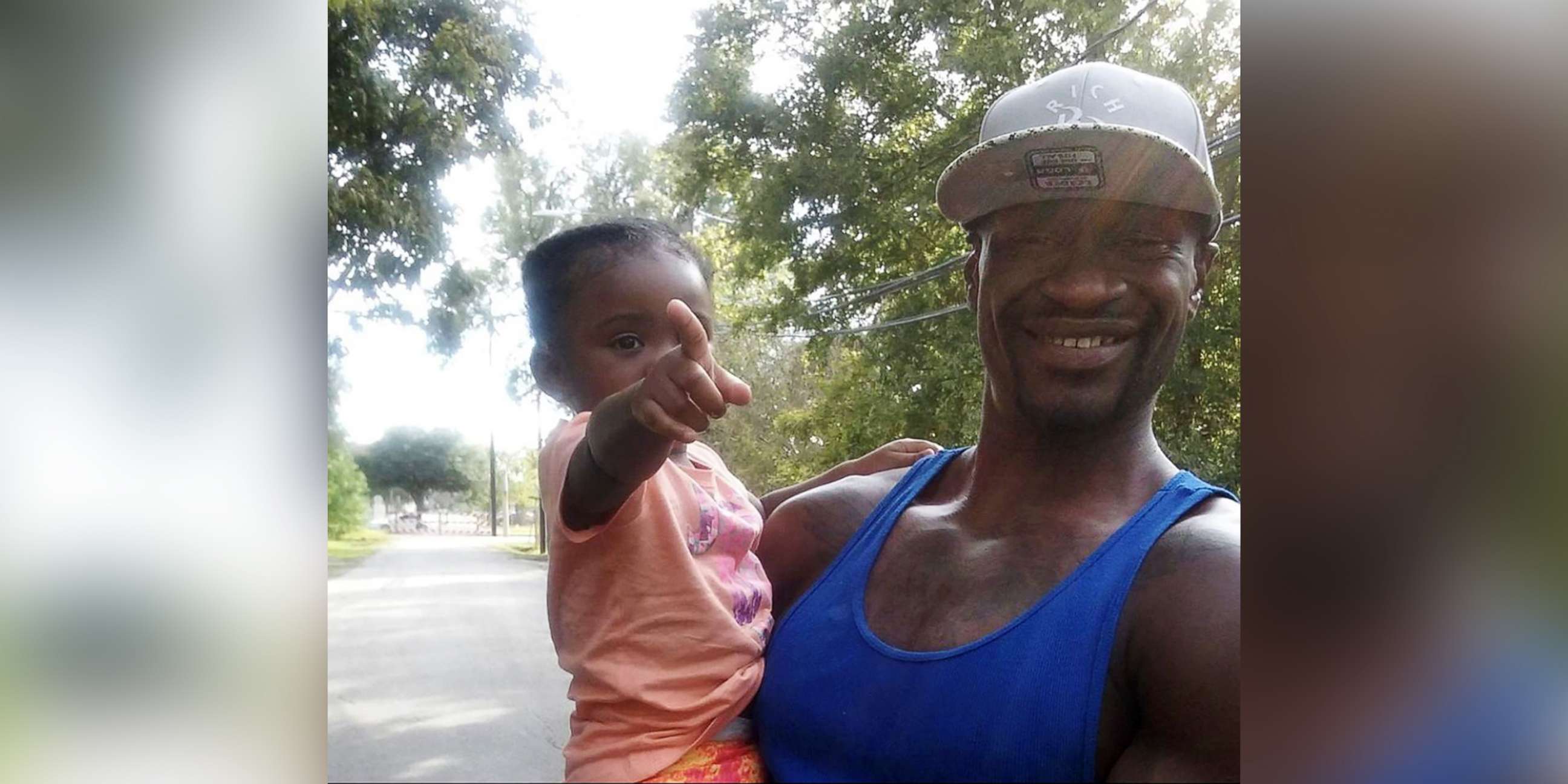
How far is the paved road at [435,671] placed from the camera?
7.87ft

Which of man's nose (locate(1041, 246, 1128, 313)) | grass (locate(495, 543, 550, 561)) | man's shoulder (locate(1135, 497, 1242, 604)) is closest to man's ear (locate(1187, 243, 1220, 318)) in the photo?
man's nose (locate(1041, 246, 1128, 313))

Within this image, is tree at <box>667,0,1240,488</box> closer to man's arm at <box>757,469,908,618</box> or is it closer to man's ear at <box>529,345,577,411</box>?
man's arm at <box>757,469,908,618</box>

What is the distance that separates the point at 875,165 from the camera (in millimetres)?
2219

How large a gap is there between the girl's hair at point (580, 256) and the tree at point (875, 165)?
11 cm

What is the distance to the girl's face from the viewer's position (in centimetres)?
217

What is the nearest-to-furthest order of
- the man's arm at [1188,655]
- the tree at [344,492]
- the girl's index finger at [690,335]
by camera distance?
the man's arm at [1188,655], the girl's index finger at [690,335], the tree at [344,492]

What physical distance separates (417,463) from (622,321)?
63cm

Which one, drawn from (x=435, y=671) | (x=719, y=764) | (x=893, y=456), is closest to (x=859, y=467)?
(x=893, y=456)

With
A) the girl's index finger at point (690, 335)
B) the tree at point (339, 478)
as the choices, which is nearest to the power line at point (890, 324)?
the girl's index finger at point (690, 335)

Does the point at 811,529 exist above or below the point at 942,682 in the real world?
above

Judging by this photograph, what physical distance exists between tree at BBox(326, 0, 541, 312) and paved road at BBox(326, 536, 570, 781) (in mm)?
622

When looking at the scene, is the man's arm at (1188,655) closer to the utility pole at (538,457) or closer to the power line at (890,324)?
the power line at (890,324)

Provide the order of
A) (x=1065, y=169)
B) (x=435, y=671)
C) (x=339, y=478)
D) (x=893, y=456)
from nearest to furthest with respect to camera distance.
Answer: (x=1065, y=169), (x=893, y=456), (x=339, y=478), (x=435, y=671)

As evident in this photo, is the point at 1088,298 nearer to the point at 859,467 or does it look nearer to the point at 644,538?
the point at 859,467
